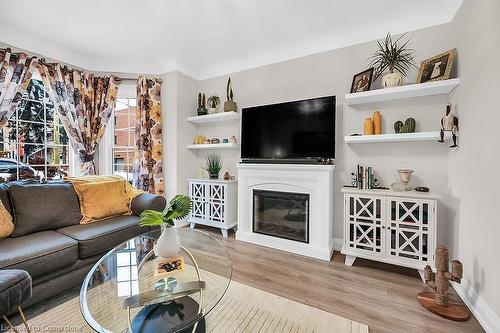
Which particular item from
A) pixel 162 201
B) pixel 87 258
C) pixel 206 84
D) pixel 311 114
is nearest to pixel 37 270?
pixel 87 258

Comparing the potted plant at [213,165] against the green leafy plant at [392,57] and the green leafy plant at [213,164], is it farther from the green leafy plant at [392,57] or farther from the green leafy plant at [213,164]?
the green leafy plant at [392,57]

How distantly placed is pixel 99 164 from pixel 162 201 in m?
1.67

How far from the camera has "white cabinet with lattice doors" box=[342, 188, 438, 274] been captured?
1.97 m

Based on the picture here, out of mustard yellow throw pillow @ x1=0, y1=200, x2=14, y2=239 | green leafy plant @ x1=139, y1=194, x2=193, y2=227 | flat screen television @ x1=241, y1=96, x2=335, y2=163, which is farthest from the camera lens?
flat screen television @ x1=241, y1=96, x2=335, y2=163

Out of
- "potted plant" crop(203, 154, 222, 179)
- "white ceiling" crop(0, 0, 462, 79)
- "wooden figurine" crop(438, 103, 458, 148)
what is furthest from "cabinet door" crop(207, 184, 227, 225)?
"wooden figurine" crop(438, 103, 458, 148)

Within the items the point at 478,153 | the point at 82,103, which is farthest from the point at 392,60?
the point at 82,103

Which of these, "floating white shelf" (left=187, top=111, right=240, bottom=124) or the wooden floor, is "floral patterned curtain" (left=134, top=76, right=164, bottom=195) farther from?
the wooden floor

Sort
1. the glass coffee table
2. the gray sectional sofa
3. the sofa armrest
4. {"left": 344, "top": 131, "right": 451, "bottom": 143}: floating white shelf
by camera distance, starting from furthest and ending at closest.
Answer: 1. the sofa armrest
2. {"left": 344, "top": 131, "right": 451, "bottom": 143}: floating white shelf
3. the gray sectional sofa
4. the glass coffee table

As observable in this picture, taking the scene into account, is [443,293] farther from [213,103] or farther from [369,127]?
[213,103]

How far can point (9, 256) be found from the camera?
144cm

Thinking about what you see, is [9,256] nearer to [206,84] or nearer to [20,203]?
[20,203]

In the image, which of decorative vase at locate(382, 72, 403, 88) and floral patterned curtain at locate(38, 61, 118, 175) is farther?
floral patterned curtain at locate(38, 61, 118, 175)

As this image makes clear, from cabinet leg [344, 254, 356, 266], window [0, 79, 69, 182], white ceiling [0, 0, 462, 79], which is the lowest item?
cabinet leg [344, 254, 356, 266]

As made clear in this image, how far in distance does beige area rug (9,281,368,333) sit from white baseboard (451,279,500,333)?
75 cm
